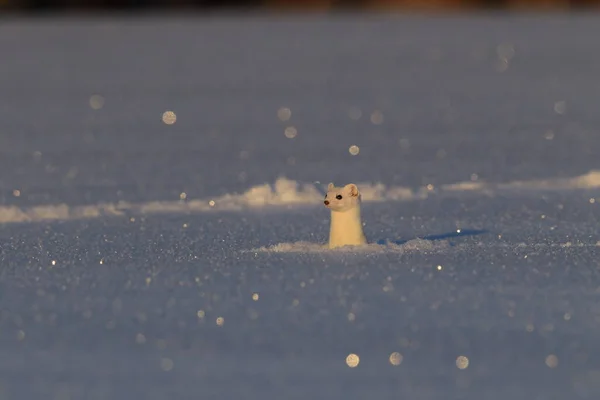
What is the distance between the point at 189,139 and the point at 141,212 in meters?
3.43

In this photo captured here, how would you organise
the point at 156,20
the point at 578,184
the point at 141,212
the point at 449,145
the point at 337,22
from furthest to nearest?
the point at 156,20 → the point at 337,22 → the point at 449,145 → the point at 578,184 → the point at 141,212

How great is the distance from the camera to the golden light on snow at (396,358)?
3.66 meters

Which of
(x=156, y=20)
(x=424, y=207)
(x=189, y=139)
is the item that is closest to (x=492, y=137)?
(x=189, y=139)

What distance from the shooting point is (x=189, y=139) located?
9750mm

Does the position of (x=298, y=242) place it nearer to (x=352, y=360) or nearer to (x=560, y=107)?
(x=352, y=360)

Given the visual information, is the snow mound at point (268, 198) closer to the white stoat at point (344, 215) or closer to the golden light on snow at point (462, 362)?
the white stoat at point (344, 215)

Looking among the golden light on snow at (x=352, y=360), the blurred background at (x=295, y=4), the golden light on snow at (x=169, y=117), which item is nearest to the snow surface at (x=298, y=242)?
the golden light on snow at (x=352, y=360)

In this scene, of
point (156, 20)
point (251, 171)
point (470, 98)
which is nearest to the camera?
point (251, 171)

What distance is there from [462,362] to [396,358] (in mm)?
188

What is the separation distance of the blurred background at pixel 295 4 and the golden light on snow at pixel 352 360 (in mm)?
25655

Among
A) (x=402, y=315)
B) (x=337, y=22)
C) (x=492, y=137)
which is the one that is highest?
(x=337, y=22)

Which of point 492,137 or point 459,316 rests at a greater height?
point 492,137

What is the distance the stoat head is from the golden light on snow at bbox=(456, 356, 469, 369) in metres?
1.25

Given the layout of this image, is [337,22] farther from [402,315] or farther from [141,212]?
[402,315]
